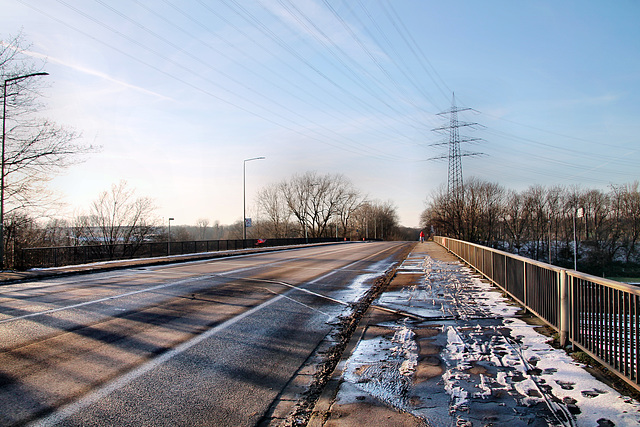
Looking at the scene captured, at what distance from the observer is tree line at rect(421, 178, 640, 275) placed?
6725cm

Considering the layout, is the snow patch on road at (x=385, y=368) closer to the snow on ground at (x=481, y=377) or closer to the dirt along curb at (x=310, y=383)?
the snow on ground at (x=481, y=377)

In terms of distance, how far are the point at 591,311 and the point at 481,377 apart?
4.97 ft

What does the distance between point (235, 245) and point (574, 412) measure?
33376 mm

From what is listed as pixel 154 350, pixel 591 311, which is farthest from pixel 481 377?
pixel 154 350

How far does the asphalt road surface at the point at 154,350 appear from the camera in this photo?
12.5 feet

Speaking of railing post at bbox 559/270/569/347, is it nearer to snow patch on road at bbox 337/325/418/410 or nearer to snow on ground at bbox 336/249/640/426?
snow on ground at bbox 336/249/640/426

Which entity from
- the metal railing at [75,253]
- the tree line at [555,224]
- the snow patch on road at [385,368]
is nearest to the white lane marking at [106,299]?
the snow patch on road at [385,368]

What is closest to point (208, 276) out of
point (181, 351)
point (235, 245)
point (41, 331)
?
point (41, 331)

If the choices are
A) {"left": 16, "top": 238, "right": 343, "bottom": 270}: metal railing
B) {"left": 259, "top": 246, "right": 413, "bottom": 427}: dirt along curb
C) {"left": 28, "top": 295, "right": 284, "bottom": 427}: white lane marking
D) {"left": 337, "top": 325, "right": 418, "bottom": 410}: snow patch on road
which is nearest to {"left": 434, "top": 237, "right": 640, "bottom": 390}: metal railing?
{"left": 337, "top": 325, "right": 418, "bottom": 410}: snow patch on road

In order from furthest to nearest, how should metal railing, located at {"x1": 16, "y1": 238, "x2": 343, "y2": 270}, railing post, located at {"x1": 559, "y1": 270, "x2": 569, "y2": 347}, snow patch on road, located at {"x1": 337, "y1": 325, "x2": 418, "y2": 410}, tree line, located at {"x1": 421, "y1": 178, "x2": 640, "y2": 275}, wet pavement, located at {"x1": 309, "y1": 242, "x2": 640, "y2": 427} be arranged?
tree line, located at {"x1": 421, "y1": 178, "x2": 640, "y2": 275} < metal railing, located at {"x1": 16, "y1": 238, "x2": 343, "y2": 270} < railing post, located at {"x1": 559, "y1": 270, "x2": 569, "y2": 347} < snow patch on road, located at {"x1": 337, "y1": 325, "x2": 418, "y2": 410} < wet pavement, located at {"x1": 309, "y1": 242, "x2": 640, "y2": 427}

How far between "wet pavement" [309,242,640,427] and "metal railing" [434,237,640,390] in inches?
9.7

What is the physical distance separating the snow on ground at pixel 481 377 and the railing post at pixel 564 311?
0.26 m

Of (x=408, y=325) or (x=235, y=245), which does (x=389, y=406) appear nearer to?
(x=408, y=325)

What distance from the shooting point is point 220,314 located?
8.05 metres
